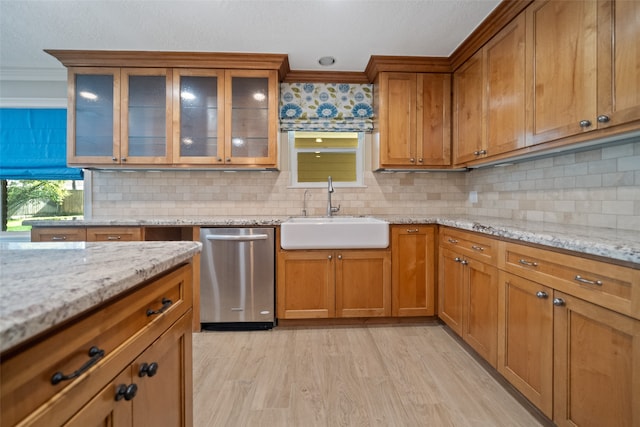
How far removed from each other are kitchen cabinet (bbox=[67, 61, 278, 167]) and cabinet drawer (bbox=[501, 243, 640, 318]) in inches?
80.8

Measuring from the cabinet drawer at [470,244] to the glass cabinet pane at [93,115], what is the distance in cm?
299

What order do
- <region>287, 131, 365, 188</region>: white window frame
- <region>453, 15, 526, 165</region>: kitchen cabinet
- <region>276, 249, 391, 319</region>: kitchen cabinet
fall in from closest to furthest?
<region>453, 15, 526, 165</region>: kitchen cabinet
<region>276, 249, 391, 319</region>: kitchen cabinet
<region>287, 131, 365, 188</region>: white window frame

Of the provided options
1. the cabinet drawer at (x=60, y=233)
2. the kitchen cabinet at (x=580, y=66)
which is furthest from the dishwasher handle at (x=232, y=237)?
the kitchen cabinet at (x=580, y=66)

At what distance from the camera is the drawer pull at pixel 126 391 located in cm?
66

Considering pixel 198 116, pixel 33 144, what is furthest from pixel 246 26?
pixel 33 144

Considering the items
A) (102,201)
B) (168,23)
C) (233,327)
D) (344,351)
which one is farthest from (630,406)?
(102,201)

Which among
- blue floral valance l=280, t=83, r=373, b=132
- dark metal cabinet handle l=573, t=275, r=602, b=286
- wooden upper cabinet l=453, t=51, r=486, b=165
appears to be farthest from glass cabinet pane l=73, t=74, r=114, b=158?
dark metal cabinet handle l=573, t=275, r=602, b=286

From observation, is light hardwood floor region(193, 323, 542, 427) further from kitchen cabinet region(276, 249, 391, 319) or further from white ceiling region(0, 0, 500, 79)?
white ceiling region(0, 0, 500, 79)

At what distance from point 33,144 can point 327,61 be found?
2976 millimetres

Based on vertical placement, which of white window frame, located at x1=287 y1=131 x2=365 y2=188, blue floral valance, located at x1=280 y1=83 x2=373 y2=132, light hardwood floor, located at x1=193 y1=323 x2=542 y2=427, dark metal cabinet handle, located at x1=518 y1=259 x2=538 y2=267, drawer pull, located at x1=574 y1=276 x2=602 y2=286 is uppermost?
blue floral valance, located at x1=280 y1=83 x2=373 y2=132

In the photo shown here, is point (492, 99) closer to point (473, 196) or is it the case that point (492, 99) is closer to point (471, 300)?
point (473, 196)

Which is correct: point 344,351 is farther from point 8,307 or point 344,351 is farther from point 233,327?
point 8,307

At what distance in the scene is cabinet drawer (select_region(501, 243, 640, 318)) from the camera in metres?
1.04

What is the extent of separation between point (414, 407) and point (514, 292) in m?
0.81
